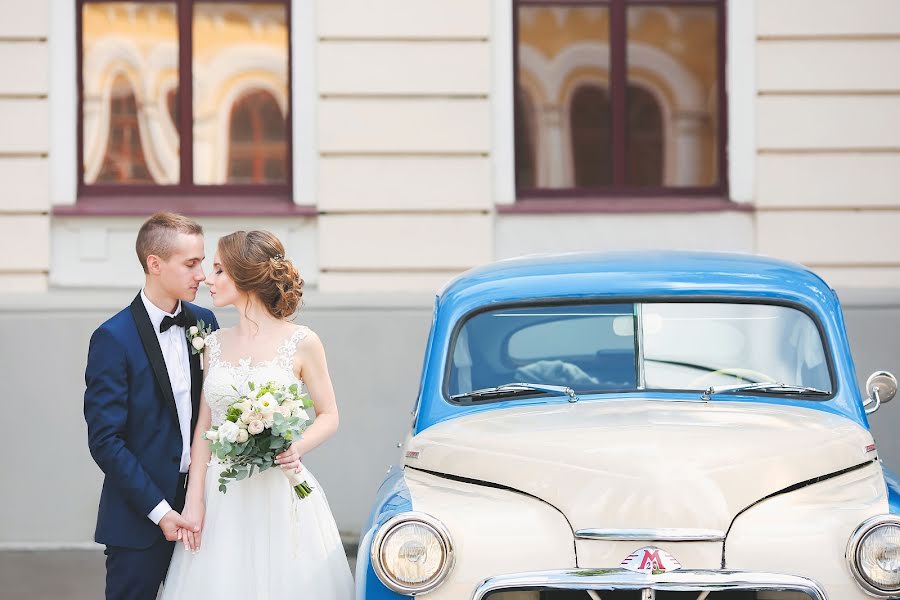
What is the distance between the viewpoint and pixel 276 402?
4.23 meters

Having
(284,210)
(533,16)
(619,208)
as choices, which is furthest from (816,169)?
(284,210)

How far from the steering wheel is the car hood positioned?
194 millimetres

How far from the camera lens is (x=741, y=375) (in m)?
4.58

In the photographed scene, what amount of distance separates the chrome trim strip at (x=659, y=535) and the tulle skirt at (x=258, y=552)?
117cm

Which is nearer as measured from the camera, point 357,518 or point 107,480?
point 107,480

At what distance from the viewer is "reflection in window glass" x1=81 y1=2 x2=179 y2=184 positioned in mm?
9586

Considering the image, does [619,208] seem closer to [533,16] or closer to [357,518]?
[533,16]

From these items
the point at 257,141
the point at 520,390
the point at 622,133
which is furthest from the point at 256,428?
the point at 622,133

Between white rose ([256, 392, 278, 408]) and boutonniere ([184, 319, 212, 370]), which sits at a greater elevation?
boutonniere ([184, 319, 212, 370])

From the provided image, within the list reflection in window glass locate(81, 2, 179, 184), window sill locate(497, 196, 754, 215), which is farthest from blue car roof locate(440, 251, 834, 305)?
reflection in window glass locate(81, 2, 179, 184)

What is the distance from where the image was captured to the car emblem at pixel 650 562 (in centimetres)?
362

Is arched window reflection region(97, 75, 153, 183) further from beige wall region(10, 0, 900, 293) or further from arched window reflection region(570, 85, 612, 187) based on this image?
arched window reflection region(570, 85, 612, 187)

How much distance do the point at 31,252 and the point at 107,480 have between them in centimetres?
505

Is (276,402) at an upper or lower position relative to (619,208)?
lower
